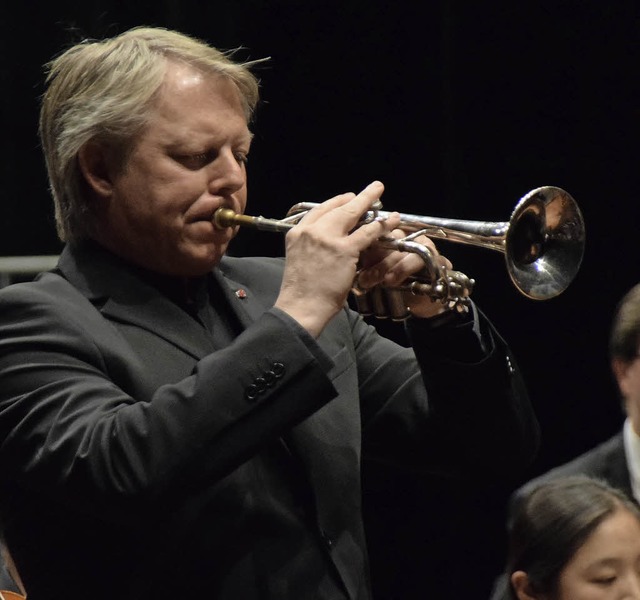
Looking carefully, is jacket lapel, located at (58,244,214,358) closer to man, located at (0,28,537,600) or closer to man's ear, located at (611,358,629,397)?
man, located at (0,28,537,600)

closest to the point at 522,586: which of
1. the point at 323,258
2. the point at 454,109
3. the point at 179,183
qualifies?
the point at 323,258

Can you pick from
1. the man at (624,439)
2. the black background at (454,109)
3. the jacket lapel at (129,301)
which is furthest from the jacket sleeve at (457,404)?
the black background at (454,109)

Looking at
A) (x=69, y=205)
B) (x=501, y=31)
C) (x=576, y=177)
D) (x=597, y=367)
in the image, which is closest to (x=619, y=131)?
(x=576, y=177)

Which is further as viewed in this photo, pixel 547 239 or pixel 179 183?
pixel 547 239

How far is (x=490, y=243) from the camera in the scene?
2.14 metres

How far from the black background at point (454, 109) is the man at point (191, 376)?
1682mm

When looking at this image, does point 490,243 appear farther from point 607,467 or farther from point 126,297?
point 607,467

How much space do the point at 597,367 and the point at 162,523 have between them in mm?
2538

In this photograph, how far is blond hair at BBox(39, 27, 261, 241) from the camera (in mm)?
1996

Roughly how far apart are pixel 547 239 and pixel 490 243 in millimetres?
172

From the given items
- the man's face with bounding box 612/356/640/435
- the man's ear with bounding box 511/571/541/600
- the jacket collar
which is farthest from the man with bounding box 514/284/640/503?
the jacket collar

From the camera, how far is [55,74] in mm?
2154

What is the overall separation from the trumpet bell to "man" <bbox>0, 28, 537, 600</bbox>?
6.0 inches

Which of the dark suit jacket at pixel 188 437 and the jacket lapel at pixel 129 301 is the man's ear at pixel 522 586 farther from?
the jacket lapel at pixel 129 301
